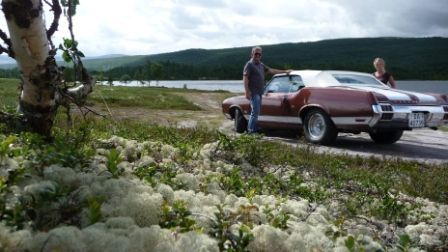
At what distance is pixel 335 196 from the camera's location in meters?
5.25

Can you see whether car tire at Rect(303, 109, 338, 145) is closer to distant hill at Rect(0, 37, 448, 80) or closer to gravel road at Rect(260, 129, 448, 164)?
gravel road at Rect(260, 129, 448, 164)

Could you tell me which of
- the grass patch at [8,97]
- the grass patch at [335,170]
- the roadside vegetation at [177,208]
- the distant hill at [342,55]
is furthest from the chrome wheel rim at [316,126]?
the distant hill at [342,55]

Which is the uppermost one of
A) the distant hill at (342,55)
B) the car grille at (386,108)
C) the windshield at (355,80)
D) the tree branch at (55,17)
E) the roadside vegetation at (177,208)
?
the distant hill at (342,55)

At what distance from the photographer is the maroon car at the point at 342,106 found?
31.1 ft

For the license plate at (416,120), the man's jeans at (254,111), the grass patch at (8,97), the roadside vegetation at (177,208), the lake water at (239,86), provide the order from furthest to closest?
the lake water at (239,86) < the man's jeans at (254,111) < the license plate at (416,120) < the grass patch at (8,97) < the roadside vegetation at (177,208)

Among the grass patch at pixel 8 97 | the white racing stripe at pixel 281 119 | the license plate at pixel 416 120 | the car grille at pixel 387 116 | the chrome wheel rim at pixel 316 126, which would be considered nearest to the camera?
the grass patch at pixel 8 97

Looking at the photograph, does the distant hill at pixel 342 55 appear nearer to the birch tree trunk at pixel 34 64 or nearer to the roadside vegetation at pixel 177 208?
the birch tree trunk at pixel 34 64

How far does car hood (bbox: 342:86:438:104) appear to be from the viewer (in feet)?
31.2

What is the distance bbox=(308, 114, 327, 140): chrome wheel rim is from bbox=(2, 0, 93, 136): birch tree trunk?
20.5 ft

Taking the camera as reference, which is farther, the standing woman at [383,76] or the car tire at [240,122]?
the car tire at [240,122]

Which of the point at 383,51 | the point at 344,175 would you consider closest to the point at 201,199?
the point at 344,175

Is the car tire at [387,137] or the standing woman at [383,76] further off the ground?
the standing woman at [383,76]

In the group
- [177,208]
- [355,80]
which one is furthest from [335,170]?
[355,80]

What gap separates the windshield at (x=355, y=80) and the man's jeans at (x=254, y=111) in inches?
80.1
